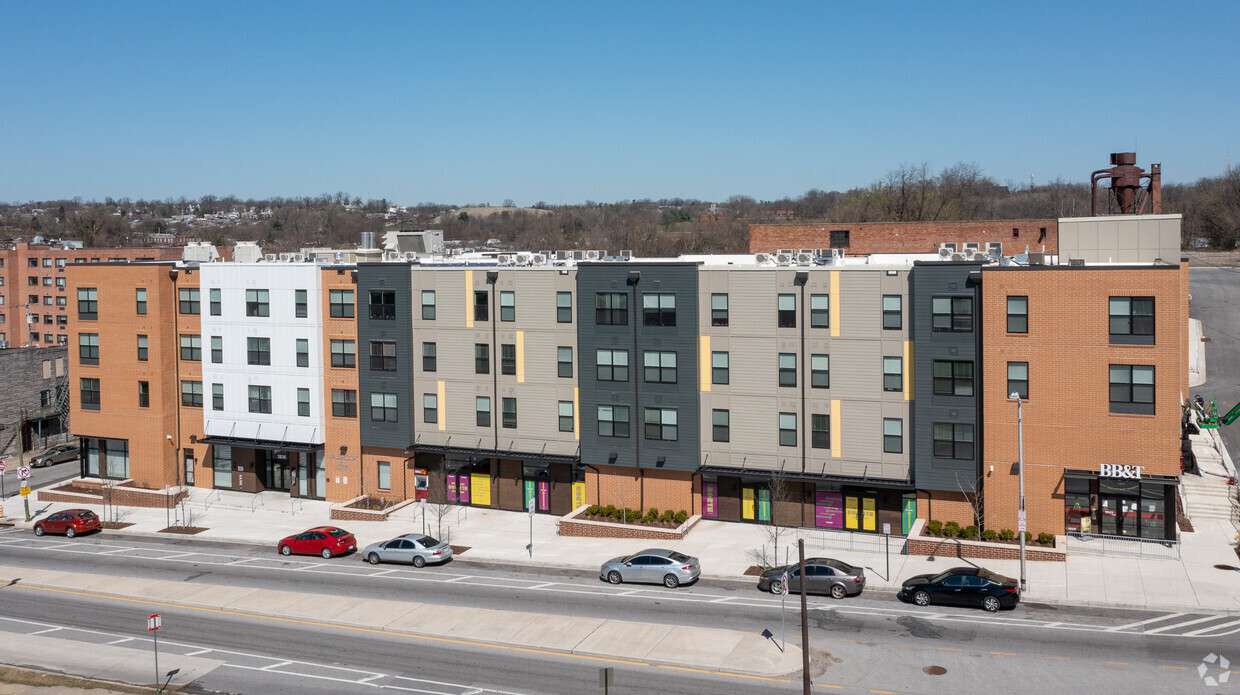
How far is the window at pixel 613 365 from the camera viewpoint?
5288 cm

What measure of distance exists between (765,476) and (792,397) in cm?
405

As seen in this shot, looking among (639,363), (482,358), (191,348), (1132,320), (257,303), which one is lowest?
(639,363)

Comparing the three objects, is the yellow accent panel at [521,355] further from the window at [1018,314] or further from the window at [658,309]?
the window at [1018,314]

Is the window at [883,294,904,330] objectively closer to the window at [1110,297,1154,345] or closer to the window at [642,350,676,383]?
the window at [1110,297,1154,345]

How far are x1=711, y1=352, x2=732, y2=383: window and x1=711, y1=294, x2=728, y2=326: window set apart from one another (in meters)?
1.60

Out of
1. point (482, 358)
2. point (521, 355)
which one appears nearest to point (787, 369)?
point (521, 355)

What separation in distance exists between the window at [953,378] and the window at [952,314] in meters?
1.55

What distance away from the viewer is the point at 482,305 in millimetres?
56312

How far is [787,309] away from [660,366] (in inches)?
278

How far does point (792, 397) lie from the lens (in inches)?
1977

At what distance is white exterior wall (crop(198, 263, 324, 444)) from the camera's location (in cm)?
5984

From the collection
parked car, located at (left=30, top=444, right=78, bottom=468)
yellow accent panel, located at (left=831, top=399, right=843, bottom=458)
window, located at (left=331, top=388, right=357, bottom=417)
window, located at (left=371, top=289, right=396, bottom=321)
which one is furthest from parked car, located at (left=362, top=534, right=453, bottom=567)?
parked car, located at (left=30, top=444, right=78, bottom=468)

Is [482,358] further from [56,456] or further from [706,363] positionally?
[56,456]

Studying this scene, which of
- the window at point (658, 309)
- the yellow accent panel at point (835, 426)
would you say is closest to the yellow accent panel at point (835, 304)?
the yellow accent panel at point (835, 426)
